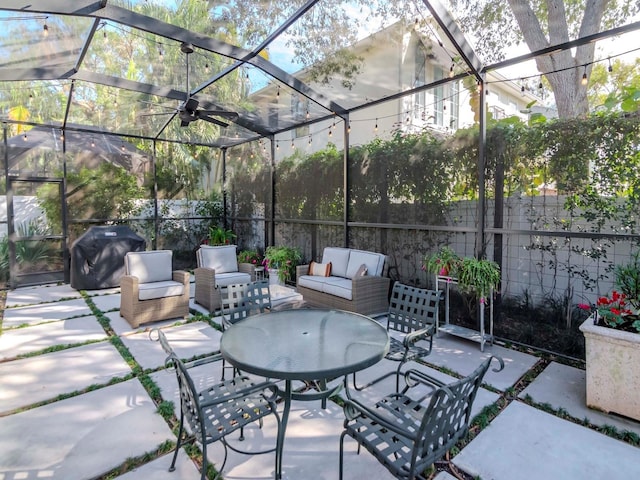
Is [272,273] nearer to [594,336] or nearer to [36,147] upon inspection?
[594,336]

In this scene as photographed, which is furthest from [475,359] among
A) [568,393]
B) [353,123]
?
[353,123]

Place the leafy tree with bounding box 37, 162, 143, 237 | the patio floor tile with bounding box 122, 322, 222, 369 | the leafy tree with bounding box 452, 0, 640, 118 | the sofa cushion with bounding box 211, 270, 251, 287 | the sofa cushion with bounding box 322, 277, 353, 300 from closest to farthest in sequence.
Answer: the patio floor tile with bounding box 122, 322, 222, 369 → the leafy tree with bounding box 452, 0, 640, 118 → the sofa cushion with bounding box 322, 277, 353, 300 → the sofa cushion with bounding box 211, 270, 251, 287 → the leafy tree with bounding box 37, 162, 143, 237

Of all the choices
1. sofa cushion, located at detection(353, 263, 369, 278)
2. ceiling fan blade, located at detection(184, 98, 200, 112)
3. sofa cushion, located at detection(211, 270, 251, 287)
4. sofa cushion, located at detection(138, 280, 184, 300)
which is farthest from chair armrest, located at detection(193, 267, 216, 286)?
ceiling fan blade, located at detection(184, 98, 200, 112)

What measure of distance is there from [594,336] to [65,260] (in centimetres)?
895

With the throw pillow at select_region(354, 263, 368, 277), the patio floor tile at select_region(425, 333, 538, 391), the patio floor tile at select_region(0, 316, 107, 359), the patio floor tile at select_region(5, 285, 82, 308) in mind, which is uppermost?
the throw pillow at select_region(354, 263, 368, 277)

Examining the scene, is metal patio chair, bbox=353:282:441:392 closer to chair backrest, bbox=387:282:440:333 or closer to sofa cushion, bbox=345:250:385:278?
chair backrest, bbox=387:282:440:333

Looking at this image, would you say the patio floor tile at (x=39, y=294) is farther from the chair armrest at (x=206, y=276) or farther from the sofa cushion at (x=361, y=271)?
the sofa cushion at (x=361, y=271)

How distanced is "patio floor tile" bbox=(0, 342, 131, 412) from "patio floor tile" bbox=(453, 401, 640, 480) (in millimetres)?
3121

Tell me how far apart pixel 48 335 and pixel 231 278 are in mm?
2382

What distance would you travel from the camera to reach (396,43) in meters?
4.86

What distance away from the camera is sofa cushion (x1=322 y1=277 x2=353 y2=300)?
4863 mm

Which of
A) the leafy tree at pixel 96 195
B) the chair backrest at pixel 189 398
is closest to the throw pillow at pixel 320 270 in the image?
the chair backrest at pixel 189 398

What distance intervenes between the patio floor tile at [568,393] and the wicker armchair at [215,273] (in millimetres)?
4002

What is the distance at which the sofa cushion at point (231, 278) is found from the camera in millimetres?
5434
